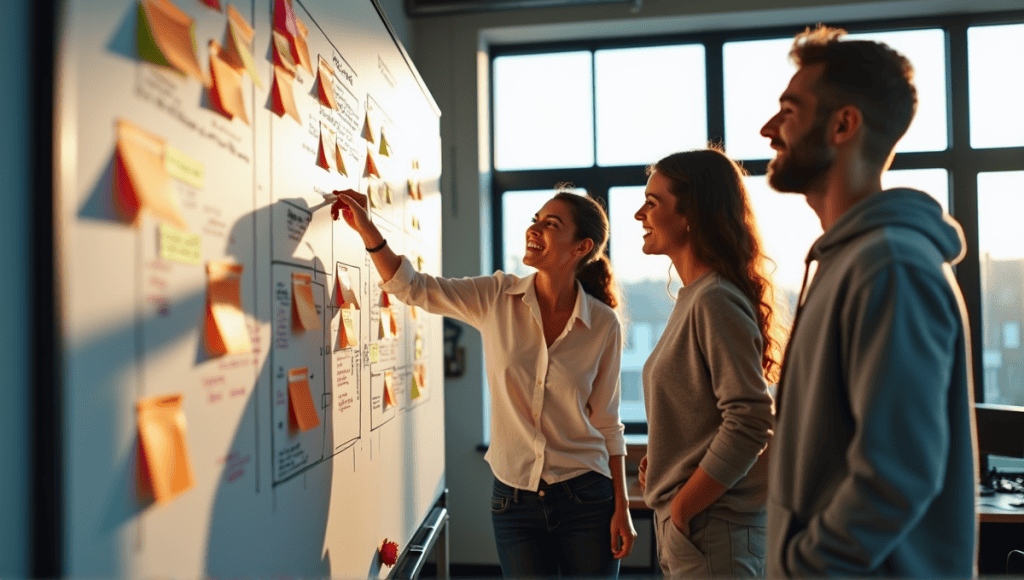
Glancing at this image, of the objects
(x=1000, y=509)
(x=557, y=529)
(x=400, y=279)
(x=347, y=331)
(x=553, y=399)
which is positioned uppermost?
(x=400, y=279)

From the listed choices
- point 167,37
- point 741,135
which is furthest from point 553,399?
point 741,135

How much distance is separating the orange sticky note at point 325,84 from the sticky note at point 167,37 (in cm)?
43

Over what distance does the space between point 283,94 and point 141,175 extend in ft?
1.39

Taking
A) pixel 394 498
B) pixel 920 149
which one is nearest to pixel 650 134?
pixel 920 149

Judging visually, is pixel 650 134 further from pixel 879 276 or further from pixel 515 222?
pixel 879 276

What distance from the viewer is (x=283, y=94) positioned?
104 centimetres

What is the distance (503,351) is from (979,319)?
9.33ft

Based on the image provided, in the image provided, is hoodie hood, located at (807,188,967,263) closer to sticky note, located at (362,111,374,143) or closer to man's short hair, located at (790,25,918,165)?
man's short hair, located at (790,25,918,165)

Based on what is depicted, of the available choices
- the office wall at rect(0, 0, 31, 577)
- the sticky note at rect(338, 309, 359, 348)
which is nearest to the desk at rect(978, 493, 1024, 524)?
the sticky note at rect(338, 309, 359, 348)

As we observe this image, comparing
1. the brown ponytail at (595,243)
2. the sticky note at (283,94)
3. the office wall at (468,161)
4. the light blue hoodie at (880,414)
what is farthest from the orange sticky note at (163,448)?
the office wall at (468,161)

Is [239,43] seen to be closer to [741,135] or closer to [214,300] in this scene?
[214,300]

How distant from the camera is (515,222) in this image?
11.9 ft

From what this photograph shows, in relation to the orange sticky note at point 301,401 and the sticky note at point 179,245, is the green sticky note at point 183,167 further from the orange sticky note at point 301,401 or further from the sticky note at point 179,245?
the orange sticky note at point 301,401

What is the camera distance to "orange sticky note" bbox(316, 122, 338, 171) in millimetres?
1215
